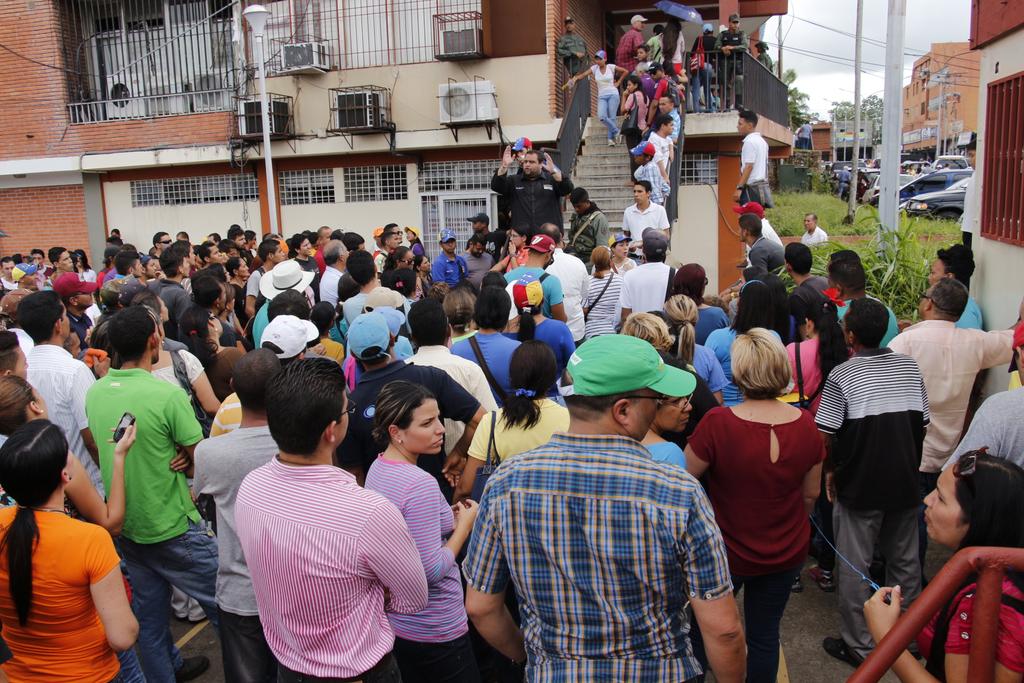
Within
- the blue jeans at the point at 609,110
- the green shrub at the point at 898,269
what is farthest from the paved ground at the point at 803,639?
the blue jeans at the point at 609,110

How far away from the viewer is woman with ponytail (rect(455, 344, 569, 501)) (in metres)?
3.59

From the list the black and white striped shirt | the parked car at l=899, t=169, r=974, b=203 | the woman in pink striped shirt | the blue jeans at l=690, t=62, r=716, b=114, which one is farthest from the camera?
the parked car at l=899, t=169, r=974, b=203

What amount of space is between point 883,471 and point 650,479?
8.37ft

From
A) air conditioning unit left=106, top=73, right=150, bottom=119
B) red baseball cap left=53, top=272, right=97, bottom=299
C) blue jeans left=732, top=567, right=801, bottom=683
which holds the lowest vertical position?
blue jeans left=732, top=567, right=801, bottom=683

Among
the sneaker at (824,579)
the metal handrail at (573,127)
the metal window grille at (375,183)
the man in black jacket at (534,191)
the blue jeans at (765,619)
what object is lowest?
the sneaker at (824,579)

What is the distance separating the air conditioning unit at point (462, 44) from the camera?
14.1 metres

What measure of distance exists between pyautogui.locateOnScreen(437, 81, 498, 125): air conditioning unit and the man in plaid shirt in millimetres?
12717

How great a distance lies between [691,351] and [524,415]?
4.95 ft

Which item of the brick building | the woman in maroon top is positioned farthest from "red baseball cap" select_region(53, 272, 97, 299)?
the brick building

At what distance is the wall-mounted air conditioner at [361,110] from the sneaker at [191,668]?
38.3ft

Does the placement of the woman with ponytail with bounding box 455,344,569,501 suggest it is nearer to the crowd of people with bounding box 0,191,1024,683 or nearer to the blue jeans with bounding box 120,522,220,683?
the crowd of people with bounding box 0,191,1024,683

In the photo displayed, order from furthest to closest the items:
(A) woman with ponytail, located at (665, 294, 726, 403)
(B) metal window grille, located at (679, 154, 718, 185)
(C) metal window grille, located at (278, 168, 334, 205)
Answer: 1. (C) metal window grille, located at (278, 168, 334, 205)
2. (B) metal window grille, located at (679, 154, 718, 185)
3. (A) woman with ponytail, located at (665, 294, 726, 403)

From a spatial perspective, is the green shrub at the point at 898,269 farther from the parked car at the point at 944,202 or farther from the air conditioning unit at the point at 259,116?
the parked car at the point at 944,202

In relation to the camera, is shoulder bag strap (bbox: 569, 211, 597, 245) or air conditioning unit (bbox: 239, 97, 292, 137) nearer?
shoulder bag strap (bbox: 569, 211, 597, 245)
